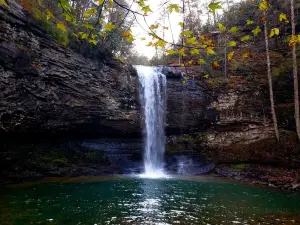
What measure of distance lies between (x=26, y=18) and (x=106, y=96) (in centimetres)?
631

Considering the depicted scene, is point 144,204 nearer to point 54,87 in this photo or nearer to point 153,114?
point 54,87

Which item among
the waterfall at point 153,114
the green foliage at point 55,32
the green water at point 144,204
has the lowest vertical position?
the green water at point 144,204

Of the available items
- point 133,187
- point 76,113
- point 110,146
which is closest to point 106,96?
point 76,113

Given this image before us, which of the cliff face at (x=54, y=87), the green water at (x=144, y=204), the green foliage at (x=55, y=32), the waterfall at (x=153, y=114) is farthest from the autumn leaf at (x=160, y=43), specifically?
the waterfall at (x=153, y=114)

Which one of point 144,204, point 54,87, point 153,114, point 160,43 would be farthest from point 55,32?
point 160,43

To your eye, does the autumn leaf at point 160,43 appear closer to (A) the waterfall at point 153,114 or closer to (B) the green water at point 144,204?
(B) the green water at point 144,204

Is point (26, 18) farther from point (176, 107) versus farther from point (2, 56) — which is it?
point (176, 107)

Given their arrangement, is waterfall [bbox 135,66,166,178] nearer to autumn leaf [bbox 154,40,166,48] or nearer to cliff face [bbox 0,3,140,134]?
cliff face [bbox 0,3,140,134]

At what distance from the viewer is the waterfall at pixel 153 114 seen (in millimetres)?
18406

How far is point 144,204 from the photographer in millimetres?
8820

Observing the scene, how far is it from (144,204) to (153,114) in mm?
10390

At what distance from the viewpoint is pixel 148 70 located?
19359mm

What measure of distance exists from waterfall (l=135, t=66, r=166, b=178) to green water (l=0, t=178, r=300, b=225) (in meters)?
5.58

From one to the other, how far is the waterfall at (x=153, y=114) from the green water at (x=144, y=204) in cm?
558
